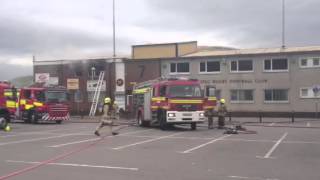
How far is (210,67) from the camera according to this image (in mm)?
50219

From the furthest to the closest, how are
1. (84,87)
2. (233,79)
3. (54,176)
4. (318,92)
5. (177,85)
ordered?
(84,87) < (233,79) < (318,92) < (177,85) < (54,176)

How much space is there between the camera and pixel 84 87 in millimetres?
55094

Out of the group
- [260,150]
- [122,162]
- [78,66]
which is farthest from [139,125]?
[78,66]

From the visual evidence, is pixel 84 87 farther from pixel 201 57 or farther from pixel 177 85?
pixel 177 85

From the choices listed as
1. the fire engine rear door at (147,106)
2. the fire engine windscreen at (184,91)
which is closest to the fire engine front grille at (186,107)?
the fire engine windscreen at (184,91)

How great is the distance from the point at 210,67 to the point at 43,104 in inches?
755

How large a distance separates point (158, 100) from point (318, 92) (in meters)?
21.8

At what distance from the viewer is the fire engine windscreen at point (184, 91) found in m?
27.5

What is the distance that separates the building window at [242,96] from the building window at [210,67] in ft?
8.96

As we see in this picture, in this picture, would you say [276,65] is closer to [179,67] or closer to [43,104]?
[179,67]

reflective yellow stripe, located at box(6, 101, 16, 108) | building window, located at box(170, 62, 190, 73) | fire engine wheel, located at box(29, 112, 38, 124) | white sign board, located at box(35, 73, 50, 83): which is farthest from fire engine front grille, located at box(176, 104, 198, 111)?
white sign board, located at box(35, 73, 50, 83)

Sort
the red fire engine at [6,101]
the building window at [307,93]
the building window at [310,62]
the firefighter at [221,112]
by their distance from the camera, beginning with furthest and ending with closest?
1. the building window at [310,62]
2. the building window at [307,93]
3. the red fire engine at [6,101]
4. the firefighter at [221,112]

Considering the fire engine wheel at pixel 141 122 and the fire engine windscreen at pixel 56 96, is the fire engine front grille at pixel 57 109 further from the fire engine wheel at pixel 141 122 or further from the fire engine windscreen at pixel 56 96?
the fire engine wheel at pixel 141 122

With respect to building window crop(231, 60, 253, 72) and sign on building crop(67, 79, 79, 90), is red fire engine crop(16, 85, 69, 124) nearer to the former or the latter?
sign on building crop(67, 79, 79, 90)
